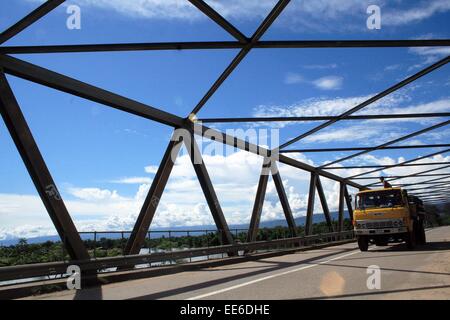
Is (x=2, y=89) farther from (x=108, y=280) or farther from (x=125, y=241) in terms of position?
(x=125, y=241)

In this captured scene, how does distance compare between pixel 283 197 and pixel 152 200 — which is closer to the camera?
pixel 152 200

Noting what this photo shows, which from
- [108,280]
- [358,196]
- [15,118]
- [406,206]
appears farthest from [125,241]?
[406,206]

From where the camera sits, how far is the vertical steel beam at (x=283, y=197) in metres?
24.6

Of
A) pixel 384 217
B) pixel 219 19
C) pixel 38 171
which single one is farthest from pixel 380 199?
pixel 38 171

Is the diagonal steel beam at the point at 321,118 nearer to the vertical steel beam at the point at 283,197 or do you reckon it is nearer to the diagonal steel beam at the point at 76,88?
the diagonal steel beam at the point at 76,88

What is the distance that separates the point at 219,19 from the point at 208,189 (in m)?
8.56

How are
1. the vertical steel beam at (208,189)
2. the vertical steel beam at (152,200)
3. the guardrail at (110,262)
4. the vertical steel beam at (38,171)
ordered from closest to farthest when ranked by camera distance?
the guardrail at (110,262)
the vertical steel beam at (38,171)
the vertical steel beam at (152,200)
the vertical steel beam at (208,189)

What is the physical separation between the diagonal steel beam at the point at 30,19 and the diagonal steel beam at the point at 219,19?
303cm

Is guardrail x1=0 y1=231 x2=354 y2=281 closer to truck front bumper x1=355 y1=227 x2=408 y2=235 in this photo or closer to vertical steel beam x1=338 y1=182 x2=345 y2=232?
truck front bumper x1=355 y1=227 x2=408 y2=235

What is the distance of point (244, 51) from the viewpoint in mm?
12641

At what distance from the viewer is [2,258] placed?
10438 millimetres

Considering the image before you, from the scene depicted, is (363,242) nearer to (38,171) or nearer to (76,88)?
(76,88)

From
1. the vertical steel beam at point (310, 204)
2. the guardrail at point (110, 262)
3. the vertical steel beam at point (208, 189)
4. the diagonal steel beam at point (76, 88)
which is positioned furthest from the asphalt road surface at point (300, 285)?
the vertical steel beam at point (310, 204)
